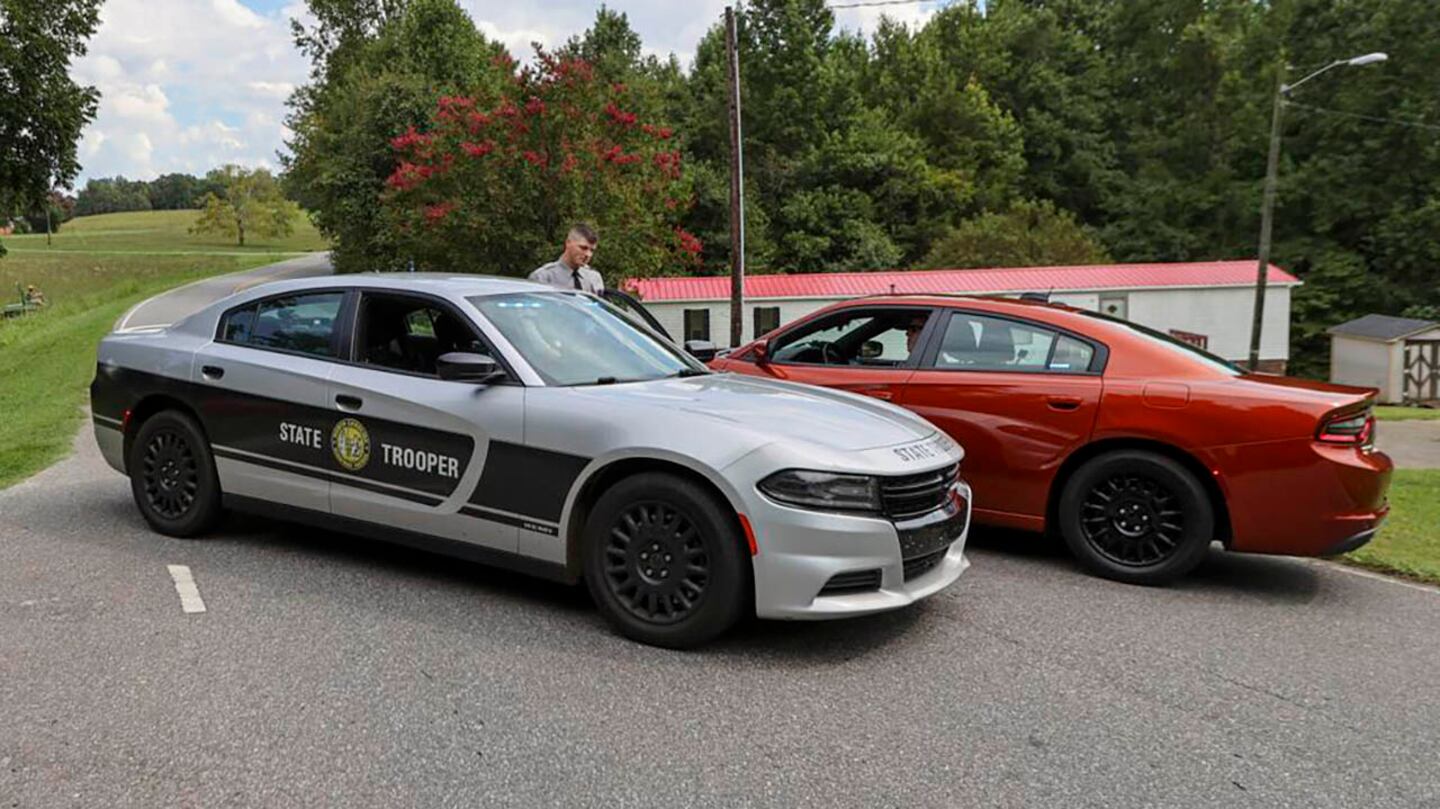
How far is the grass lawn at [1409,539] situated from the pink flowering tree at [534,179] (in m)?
13.2

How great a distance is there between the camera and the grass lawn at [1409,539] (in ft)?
19.3

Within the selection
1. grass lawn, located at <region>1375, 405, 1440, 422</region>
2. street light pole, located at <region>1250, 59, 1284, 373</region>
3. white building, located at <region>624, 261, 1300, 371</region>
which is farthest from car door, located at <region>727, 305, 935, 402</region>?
street light pole, located at <region>1250, 59, 1284, 373</region>

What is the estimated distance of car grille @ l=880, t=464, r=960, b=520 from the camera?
411 cm

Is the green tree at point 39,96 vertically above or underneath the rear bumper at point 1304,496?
above

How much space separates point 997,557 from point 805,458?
2401 millimetres

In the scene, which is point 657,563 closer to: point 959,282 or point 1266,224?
point 1266,224

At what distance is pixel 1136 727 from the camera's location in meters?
3.54

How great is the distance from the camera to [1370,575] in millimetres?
5832

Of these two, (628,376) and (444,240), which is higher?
(444,240)

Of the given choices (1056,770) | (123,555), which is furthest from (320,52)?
(1056,770)

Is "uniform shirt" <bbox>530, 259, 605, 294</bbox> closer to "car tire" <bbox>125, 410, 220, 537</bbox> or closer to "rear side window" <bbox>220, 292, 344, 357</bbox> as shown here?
"rear side window" <bbox>220, 292, 344, 357</bbox>

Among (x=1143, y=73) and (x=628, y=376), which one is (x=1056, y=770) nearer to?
(x=628, y=376)

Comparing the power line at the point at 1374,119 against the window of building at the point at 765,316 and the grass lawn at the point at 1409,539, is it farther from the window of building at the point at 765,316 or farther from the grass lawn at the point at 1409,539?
the grass lawn at the point at 1409,539

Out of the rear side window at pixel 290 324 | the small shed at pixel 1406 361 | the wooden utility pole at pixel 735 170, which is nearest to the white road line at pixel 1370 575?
the rear side window at pixel 290 324
